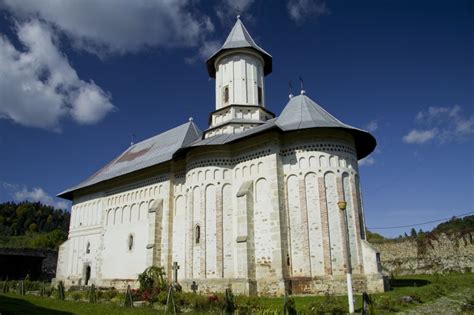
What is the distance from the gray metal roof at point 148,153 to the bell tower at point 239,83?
177 centimetres

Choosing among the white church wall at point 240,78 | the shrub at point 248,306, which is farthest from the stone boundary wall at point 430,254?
the shrub at point 248,306

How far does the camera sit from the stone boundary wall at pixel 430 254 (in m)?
26.2

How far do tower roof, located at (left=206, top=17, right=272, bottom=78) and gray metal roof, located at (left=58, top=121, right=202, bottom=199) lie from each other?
4108mm

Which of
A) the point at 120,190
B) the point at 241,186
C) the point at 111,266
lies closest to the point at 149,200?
the point at 120,190

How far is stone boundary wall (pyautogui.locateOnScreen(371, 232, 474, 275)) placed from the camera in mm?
26188

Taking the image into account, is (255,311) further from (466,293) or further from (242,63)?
(242,63)

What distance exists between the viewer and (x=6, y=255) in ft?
105

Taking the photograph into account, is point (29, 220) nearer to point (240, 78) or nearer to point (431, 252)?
point (240, 78)

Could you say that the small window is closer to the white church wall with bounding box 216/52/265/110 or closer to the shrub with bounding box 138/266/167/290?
the shrub with bounding box 138/266/167/290

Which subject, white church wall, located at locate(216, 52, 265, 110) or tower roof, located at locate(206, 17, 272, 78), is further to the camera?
tower roof, located at locate(206, 17, 272, 78)

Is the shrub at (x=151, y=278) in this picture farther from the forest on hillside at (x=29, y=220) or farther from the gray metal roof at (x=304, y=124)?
the forest on hillside at (x=29, y=220)

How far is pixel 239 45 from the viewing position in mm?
23312

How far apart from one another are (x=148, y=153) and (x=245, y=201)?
33.4 feet

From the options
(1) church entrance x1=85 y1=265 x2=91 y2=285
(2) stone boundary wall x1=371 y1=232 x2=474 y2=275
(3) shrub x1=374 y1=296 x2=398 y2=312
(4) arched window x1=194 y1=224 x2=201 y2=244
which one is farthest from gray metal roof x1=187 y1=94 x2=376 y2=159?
(1) church entrance x1=85 y1=265 x2=91 y2=285
